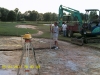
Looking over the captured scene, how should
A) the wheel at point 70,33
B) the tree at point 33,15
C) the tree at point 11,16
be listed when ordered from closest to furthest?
1. the wheel at point 70,33
2. the tree at point 11,16
3. the tree at point 33,15

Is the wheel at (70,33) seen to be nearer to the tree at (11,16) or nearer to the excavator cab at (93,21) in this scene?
the excavator cab at (93,21)

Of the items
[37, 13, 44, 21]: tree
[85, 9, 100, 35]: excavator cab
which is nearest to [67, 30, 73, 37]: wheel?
[85, 9, 100, 35]: excavator cab

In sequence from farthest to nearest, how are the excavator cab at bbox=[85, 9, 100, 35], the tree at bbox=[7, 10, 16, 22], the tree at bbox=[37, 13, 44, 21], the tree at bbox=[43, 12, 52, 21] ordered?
the tree at bbox=[43, 12, 52, 21] < the tree at bbox=[37, 13, 44, 21] < the tree at bbox=[7, 10, 16, 22] < the excavator cab at bbox=[85, 9, 100, 35]

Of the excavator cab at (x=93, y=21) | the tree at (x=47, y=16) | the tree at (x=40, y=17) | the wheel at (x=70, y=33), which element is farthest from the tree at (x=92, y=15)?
the tree at (x=40, y=17)

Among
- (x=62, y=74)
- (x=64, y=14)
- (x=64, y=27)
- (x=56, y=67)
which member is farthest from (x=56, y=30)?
(x=64, y=14)

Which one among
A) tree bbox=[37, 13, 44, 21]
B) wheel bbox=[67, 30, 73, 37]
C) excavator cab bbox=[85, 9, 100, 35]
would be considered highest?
tree bbox=[37, 13, 44, 21]

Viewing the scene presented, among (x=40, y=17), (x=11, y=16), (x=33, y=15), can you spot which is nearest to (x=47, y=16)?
(x=40, y=17)

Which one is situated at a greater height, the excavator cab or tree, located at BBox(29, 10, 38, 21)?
tree, located at BBox(29, 10, 38, 21)

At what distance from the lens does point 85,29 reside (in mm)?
20234

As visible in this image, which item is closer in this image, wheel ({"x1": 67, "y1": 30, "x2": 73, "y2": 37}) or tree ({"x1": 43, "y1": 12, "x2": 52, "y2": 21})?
wheel ({"x1": 67, "y1": 30, "x2": 73, "y2": 37})

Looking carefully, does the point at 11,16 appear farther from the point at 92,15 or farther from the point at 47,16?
the point at 92,15

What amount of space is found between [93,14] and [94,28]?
4.43 ft

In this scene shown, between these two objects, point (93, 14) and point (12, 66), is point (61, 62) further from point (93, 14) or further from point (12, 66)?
point (93, 14)

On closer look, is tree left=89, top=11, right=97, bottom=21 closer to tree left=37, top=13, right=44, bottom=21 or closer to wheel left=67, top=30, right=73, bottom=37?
wheel left=67, top=30, right=73, bottom=37
